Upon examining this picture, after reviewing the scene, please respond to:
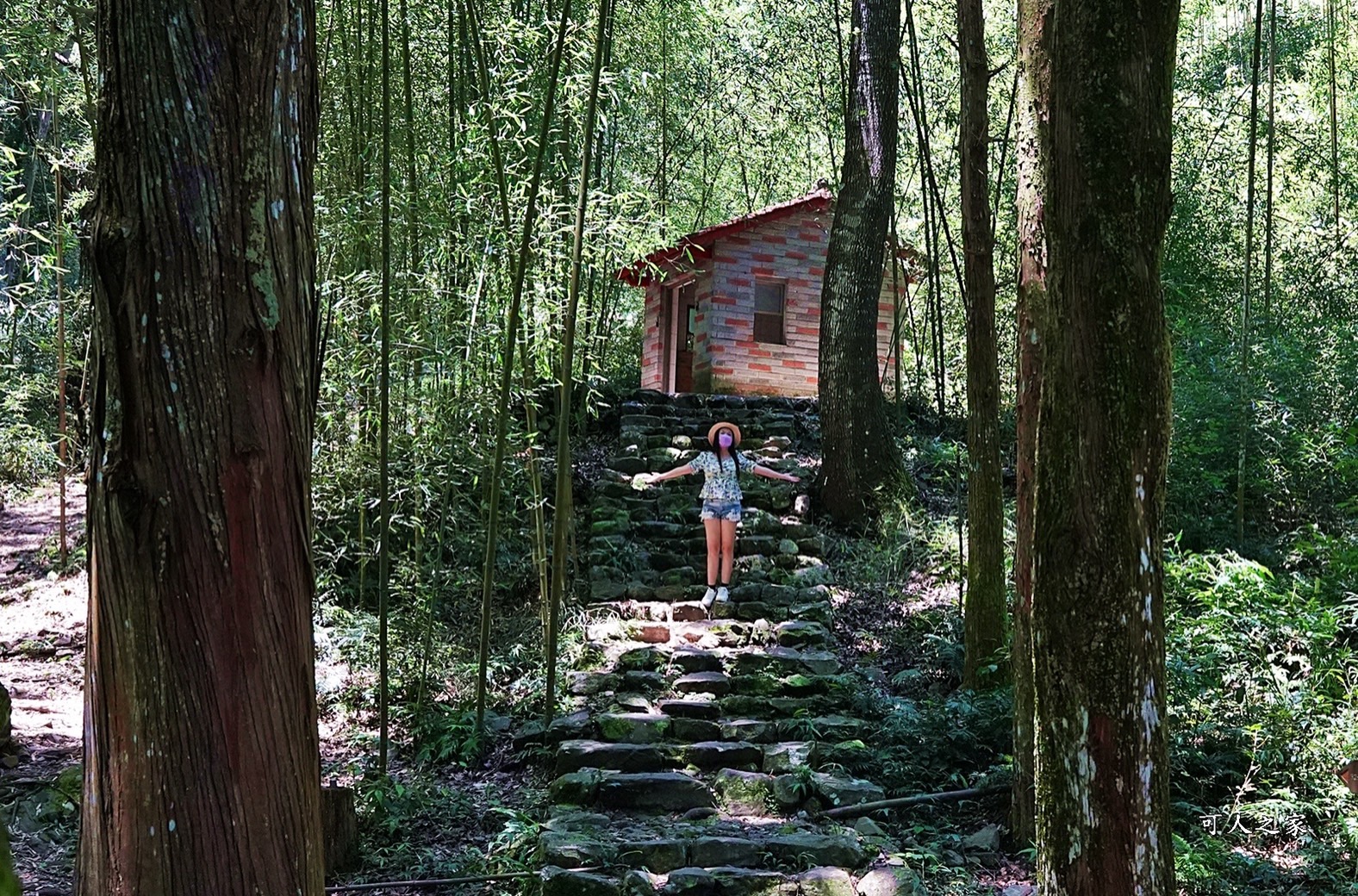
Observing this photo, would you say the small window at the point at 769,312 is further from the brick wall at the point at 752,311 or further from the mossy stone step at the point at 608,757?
the mossy stone step at the point at 608,757

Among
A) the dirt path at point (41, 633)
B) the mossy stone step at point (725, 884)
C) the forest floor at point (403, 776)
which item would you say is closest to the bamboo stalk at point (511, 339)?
the forest floor at point (403, 776)

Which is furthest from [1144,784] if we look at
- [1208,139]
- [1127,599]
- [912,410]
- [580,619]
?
[1208,139]

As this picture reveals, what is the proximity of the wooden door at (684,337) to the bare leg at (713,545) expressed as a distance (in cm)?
723

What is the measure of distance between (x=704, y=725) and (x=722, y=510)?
203cm

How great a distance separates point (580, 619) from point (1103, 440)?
517cm

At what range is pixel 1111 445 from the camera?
240cm

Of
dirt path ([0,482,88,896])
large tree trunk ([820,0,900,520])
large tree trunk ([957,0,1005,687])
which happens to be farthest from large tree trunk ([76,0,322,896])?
large tree trunk ([820,0,900,520])

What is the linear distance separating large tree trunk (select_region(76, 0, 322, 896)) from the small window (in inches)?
453

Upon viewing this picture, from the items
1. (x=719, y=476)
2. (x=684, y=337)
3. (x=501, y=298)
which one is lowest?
(x=719, y=476)

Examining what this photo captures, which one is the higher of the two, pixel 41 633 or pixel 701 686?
pixel 41 633

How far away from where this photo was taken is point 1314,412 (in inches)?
316

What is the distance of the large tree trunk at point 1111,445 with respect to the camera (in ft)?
7.82

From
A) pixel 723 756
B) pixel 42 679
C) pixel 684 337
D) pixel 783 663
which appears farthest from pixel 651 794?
pixel 684 337

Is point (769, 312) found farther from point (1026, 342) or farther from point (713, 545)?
point (1026, 342)
